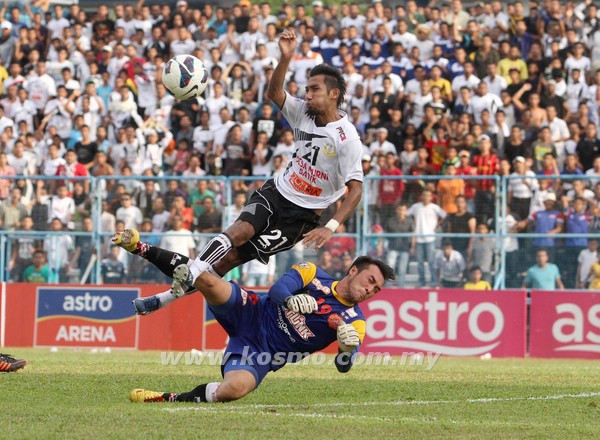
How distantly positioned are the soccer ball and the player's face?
1.51m

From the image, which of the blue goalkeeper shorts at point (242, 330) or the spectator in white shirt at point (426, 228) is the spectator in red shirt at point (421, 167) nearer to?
the spectator in white shirt at point (426, 228)

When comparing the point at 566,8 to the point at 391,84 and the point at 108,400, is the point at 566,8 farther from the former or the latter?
the point at 108,400

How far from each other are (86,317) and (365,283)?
11.9 m

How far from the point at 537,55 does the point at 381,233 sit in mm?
6048

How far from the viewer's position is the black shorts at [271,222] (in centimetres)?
1070

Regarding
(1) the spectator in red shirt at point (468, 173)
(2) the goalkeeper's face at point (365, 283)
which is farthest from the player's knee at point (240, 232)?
(1) the spectator in red shirt at point (468, 173)

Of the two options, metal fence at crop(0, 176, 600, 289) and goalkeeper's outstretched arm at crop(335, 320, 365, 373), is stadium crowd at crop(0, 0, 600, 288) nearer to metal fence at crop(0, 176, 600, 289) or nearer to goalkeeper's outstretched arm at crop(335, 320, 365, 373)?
metal fence at crop(0, 176, 600, 289)

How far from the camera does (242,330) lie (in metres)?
9.42

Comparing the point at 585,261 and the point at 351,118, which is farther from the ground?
the point at 351,118

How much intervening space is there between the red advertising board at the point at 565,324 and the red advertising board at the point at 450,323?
25 centimetres

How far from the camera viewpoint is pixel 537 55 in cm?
2241

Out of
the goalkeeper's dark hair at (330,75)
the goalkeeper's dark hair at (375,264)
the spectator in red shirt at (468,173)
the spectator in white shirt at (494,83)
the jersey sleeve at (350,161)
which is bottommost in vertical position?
the goalkeeper's dark hair at (375,264)

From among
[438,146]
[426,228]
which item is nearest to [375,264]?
[426,228]

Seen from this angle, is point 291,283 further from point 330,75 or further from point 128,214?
point 128,214
